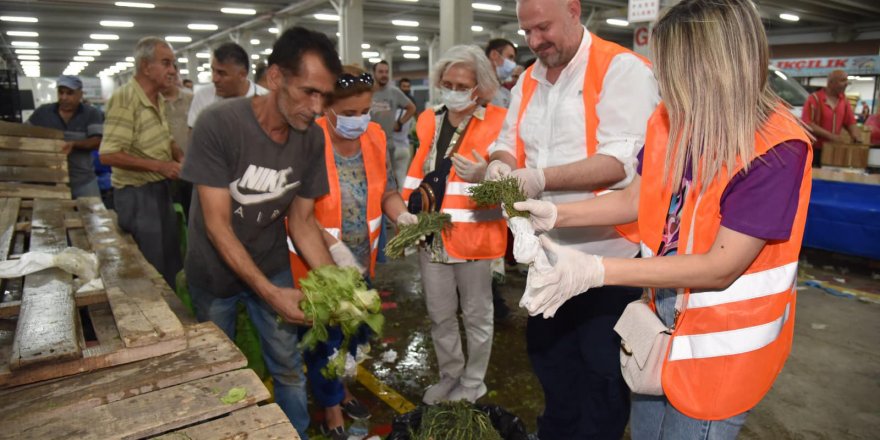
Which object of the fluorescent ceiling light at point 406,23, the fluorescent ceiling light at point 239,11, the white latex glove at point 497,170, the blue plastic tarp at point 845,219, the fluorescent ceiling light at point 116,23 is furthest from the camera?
the fluorescent ceiling light at point 406,23

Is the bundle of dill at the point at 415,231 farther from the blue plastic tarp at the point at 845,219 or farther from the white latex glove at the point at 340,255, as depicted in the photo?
the blue plastic tarp at the point at 845,219

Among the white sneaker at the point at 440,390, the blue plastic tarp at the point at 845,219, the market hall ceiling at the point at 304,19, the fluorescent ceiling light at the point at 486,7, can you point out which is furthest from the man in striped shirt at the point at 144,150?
the fluorescent ceiling light at the point at 486,7

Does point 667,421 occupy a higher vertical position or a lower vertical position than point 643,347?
lower

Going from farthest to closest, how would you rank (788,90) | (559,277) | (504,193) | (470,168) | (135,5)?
(135,5)
(788,90)
(470,168)
(504,193)
(559,277)

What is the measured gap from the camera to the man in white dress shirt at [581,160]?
98.3 inches

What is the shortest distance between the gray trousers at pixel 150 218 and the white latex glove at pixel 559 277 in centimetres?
364

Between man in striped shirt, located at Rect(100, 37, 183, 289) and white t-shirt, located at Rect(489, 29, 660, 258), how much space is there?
3013mm

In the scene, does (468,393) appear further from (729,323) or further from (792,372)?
(792,372)

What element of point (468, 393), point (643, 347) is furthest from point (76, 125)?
point (643, 347)

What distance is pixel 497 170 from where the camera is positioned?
2830 millimetres

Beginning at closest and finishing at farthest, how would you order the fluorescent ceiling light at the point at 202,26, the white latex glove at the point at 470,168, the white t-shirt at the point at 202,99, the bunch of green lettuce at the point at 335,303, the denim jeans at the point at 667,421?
the denim jeans at the point at 667,421, the bunch of green lettuce at the point at 335,303, the white latex glove at the point at 470,168, the white t-shirt at the point at 202,99, the fluorescent ceiling light at the point at 202,26

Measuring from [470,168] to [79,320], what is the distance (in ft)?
6.41

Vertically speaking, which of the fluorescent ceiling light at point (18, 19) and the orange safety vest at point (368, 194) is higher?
the fluorescent ceiling light at point (18, 19)

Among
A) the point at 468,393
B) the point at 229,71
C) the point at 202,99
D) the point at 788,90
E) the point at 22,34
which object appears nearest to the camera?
the point at 468,393
